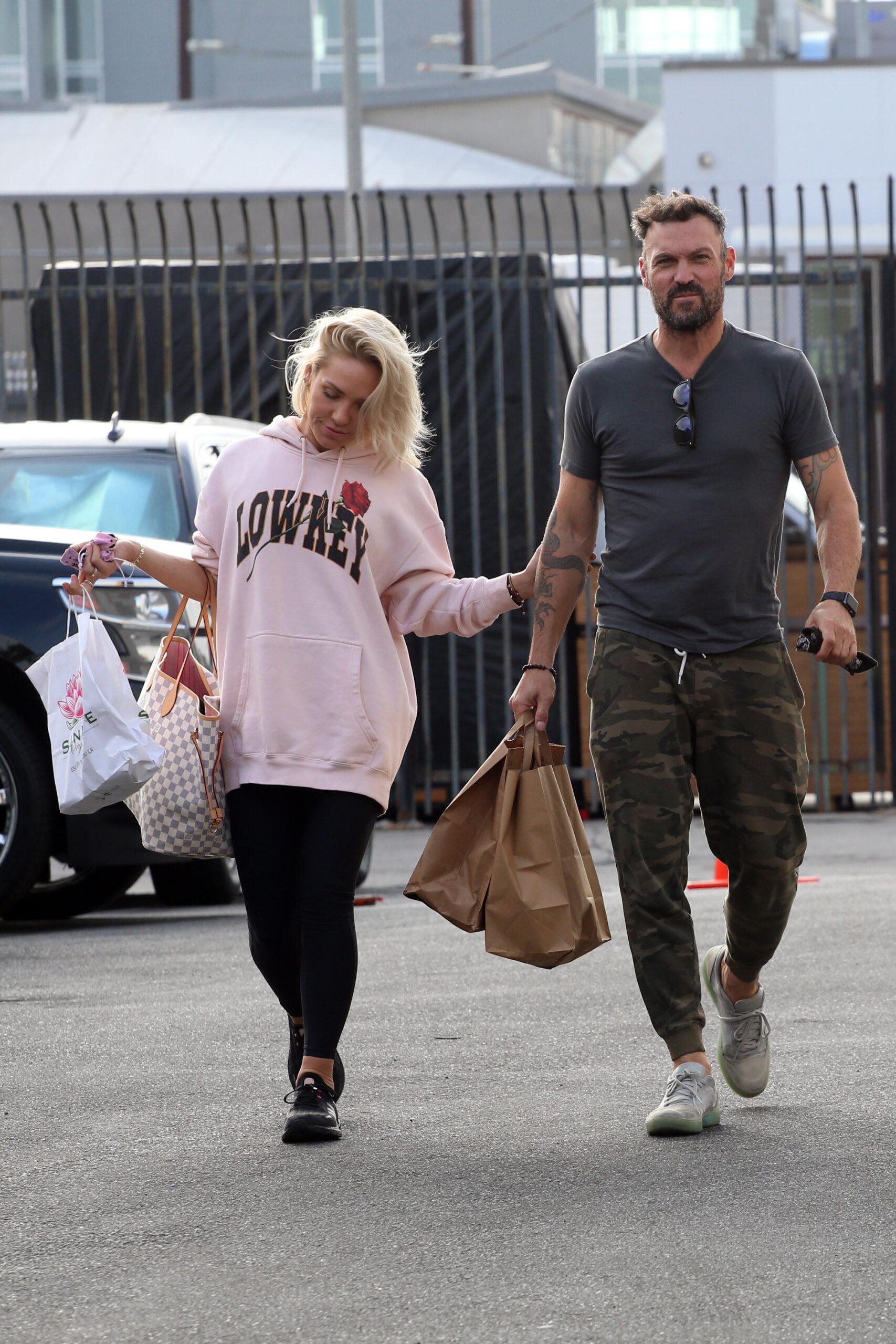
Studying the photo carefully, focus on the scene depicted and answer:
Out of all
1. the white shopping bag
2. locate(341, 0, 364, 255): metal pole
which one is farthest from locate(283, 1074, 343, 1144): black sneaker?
locate(341, 0, 364, 255): metal pole

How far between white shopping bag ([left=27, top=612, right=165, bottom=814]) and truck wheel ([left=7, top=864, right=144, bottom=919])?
314cm

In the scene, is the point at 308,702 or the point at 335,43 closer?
the point at 308,702

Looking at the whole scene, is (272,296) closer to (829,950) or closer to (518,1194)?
(829,950)

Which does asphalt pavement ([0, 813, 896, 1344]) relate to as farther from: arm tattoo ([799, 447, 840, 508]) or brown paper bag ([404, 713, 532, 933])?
arm tattoo ([799, 447, 840, 508])

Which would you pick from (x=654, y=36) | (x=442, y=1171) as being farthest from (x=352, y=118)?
(x=654, y=36)

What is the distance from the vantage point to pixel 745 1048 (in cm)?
461

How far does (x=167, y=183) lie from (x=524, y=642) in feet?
73.7

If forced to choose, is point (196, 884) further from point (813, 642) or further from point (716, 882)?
point (813, 642)

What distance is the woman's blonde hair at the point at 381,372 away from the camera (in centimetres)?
450

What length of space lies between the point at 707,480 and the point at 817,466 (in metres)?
0.24

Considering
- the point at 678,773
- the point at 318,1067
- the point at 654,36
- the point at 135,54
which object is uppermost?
the point at 654,36

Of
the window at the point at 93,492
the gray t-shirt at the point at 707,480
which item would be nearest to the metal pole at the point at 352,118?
the window at the point at 93,492

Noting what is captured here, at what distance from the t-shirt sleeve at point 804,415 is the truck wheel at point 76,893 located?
170 inches

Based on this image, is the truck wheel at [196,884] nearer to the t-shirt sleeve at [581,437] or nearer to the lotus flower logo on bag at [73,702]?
the lotus flower logo on bag at [73,702]
